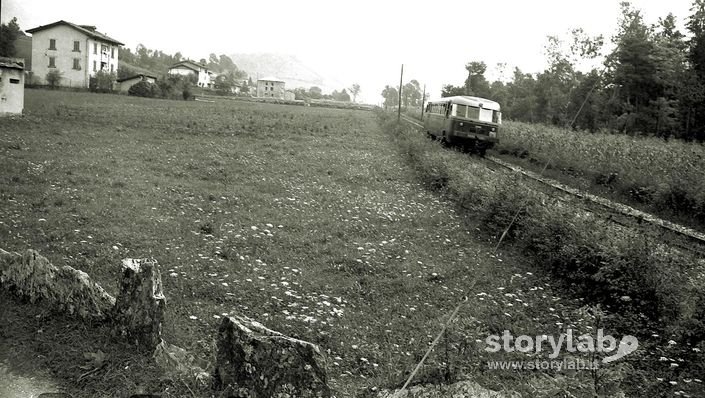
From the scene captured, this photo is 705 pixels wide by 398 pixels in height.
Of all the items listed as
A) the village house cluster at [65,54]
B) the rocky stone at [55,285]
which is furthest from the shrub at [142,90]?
the rocky stone at [55,285]

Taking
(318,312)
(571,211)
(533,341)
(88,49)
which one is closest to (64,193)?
(318,312)

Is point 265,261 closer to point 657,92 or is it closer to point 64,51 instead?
point 657,92

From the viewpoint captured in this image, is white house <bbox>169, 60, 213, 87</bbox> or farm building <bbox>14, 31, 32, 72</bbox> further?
white house <bbox>169, 60, 213, 87</bbox>

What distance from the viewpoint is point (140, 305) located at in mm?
5492

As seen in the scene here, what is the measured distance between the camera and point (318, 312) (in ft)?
25.5

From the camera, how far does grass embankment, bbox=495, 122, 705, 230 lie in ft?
55.6

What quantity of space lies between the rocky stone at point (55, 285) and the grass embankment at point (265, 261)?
177 mm

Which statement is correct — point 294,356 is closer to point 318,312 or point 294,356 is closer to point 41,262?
point 318,312

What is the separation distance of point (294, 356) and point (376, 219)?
9189 mm

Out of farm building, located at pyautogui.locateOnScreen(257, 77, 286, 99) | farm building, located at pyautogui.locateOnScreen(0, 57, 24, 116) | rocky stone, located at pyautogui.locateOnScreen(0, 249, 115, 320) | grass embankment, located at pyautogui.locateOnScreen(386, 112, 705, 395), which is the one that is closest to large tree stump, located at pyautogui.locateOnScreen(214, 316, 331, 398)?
rocky stone, located at pyautogui.locateOnScreen(0, 249, 115, 320)

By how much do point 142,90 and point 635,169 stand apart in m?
69.2

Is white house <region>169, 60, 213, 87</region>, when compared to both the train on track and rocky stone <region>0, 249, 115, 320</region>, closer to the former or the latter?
the train on track

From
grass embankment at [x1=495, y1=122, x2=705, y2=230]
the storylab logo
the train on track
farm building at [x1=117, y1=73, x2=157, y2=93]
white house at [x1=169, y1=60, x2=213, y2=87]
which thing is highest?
white house at [x1=169, y1=60, x2=213, y2=87]

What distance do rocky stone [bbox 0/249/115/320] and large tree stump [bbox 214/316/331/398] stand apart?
2.01m
